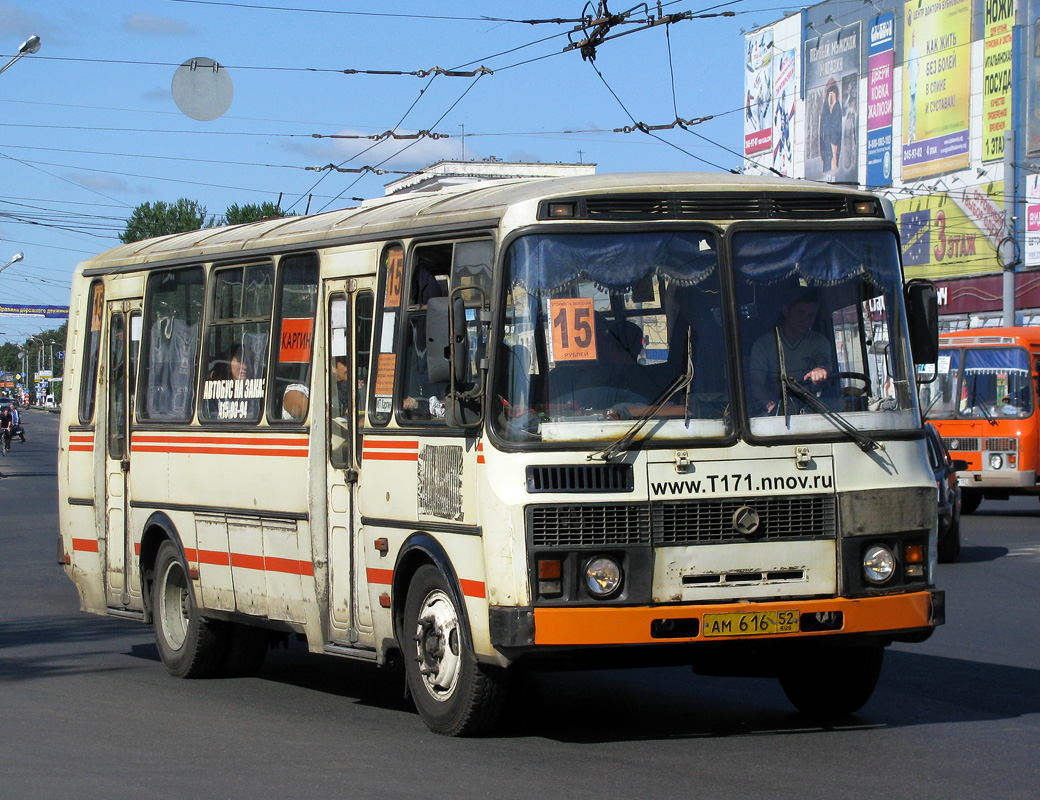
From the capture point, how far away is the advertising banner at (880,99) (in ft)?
203

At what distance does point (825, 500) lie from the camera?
25.8ft

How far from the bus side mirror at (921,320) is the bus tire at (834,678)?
156 centimetres

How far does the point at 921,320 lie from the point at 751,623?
1.88 meters

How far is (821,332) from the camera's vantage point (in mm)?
8047

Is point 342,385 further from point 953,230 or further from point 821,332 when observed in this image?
point 953,230

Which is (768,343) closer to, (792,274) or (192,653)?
(792,274)

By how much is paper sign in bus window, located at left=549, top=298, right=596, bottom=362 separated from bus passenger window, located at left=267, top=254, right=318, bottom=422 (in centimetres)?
258

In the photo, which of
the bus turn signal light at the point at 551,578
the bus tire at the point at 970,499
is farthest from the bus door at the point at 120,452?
the bus tire at the point at 970,499

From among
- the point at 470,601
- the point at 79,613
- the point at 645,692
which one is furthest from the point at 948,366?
the point at 470,601

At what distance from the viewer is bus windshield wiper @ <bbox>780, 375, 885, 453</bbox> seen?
7.94 m

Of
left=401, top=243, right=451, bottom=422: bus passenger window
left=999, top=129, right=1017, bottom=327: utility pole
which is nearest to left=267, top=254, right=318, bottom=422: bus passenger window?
left=401, top=243, right=451, bottom=422: bus passenger window

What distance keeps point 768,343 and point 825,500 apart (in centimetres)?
80

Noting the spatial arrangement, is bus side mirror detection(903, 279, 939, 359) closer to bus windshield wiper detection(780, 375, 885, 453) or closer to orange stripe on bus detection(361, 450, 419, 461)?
bus windshield wiper detection(780, 375, 885, 453)

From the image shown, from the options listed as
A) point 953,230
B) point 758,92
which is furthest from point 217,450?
point 758,92
